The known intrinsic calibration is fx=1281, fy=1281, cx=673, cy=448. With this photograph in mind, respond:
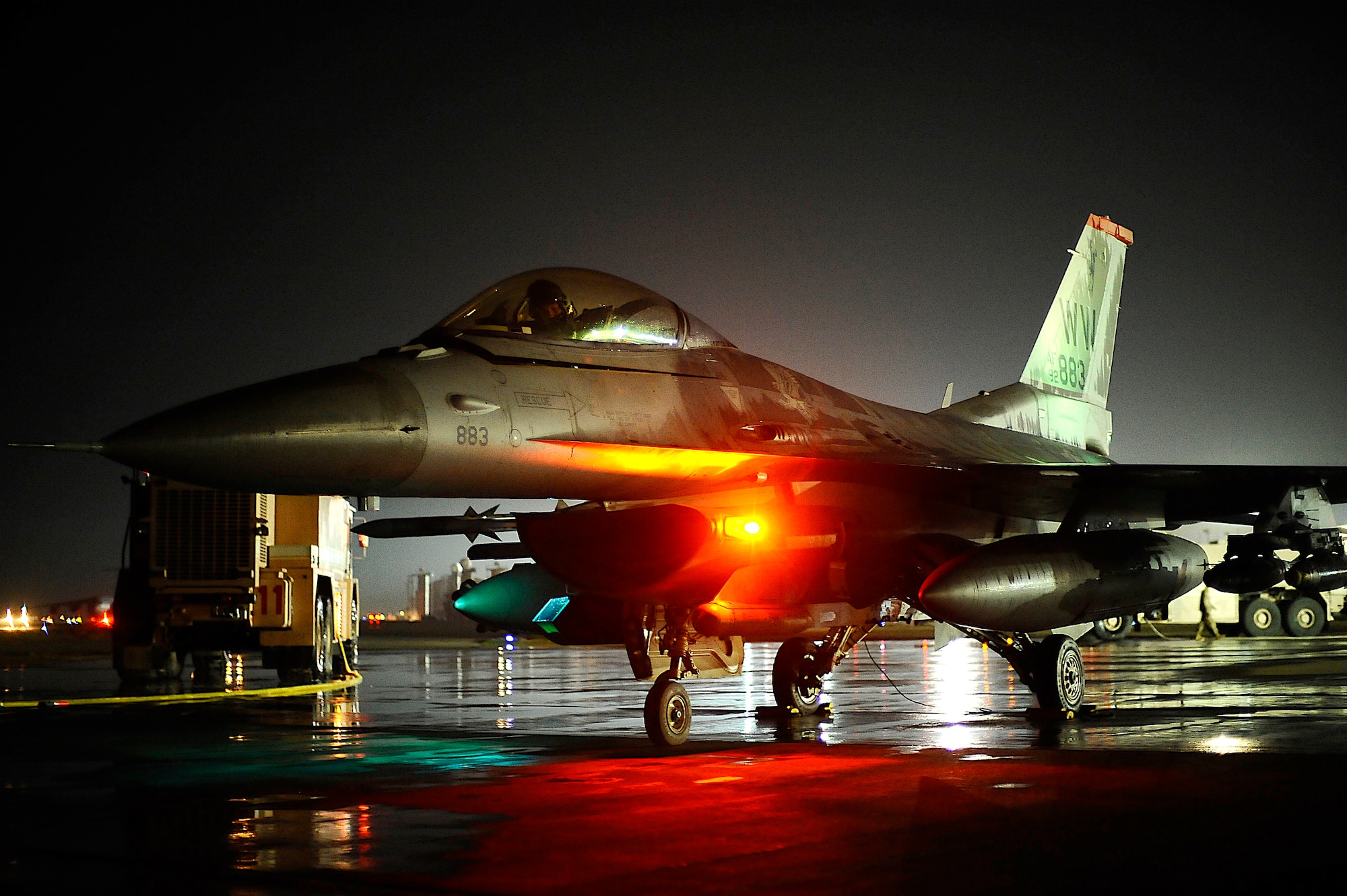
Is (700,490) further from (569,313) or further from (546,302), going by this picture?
(546,302)

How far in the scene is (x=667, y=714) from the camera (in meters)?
8.87

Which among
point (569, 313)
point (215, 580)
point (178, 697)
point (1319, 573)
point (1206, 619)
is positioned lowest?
point (1206, 619)

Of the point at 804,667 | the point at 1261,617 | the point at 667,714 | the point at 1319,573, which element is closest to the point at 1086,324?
the point at 1319,573

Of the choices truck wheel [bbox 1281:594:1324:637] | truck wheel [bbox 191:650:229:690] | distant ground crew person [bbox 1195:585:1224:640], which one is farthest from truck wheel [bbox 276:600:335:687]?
distant ground crew person [bbox 1195:585:1224:640]

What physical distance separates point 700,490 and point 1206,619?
90.1ft

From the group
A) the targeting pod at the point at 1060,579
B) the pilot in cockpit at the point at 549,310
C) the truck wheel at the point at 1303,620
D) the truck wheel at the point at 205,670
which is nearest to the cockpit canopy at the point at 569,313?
the pilot in cockpit at the point at 549,310

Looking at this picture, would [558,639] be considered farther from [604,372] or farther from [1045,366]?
[1045,366]

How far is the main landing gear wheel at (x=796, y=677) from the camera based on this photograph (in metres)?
11.6

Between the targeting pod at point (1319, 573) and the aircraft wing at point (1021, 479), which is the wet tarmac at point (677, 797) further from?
the aircraft wing at point (1021, 479)

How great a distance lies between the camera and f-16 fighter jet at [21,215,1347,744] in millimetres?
7070

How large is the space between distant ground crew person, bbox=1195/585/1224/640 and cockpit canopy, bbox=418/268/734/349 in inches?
1033

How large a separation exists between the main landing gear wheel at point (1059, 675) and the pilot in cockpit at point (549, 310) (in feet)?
17.1

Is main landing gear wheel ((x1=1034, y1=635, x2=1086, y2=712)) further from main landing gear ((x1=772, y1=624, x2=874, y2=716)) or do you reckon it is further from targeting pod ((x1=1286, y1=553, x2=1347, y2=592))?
targeting pod ((x1=1286, y1=553, x2=1347, y2=592))

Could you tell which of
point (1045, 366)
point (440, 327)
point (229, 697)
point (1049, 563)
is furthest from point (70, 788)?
point (1045, 366)
